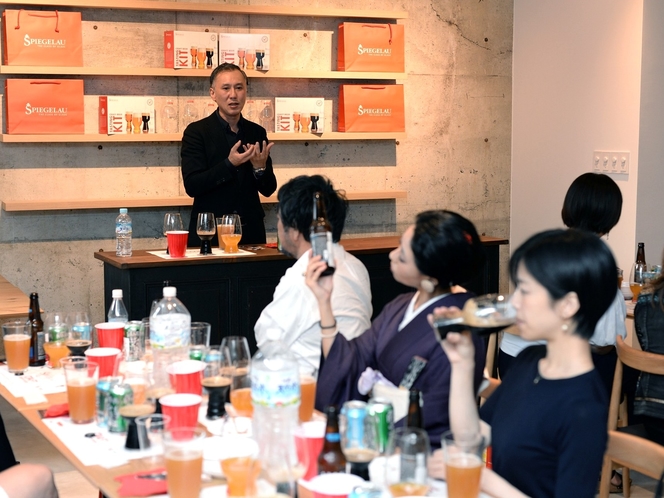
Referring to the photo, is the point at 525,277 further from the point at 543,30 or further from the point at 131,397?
the point at 543,30

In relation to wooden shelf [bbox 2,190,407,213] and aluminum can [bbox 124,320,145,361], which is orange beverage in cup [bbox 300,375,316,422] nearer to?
aluminum can [bbox 124,320,145,361]

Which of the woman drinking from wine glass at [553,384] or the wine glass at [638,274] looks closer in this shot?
the woman drinking from wine glass at [553,384]

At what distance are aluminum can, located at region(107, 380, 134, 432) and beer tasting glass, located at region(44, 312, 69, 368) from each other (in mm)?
652

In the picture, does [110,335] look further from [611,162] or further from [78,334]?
[611,162]

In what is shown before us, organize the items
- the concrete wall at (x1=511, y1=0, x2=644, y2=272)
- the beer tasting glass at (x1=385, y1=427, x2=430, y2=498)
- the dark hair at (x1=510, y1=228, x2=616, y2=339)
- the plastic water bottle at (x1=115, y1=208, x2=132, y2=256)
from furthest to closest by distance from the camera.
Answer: the concrete wall at (x1=511, y1=0, x2=644, y2=272)
the plastic water bottle at (x1=115, y1=208, x2=132, y2=256)
the dark hair at (x1=510, y1=228, x2=616, y2=339)
the beer tasting glass at (x1=385, y1=427, x2=430, y2=498)

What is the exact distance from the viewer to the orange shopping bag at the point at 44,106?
18.4ft

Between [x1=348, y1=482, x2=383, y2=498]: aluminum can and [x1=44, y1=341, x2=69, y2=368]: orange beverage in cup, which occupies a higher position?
[x1=44, y1=341, x2=69, y2=368]: orange beverage in cup

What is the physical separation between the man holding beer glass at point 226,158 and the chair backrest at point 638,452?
3.43 metres

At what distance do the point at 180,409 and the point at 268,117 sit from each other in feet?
13.6

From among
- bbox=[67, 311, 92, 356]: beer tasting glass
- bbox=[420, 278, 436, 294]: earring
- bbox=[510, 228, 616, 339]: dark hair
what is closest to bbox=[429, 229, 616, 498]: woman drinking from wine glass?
bbox=[510, 228, 616, 339]: dark hair

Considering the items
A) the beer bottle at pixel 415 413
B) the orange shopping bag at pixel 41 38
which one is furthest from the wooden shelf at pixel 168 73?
the beer bottle at pixel 415 413

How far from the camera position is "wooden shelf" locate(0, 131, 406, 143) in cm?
563

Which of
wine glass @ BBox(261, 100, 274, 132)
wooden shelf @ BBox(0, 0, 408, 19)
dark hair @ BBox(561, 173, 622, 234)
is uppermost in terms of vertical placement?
wooden shelf @ BBox(0, 0, 408, 19)

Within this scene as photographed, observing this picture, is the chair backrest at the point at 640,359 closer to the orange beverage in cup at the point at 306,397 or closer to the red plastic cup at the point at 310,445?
the orange beverage in cup at the point at 306,397
